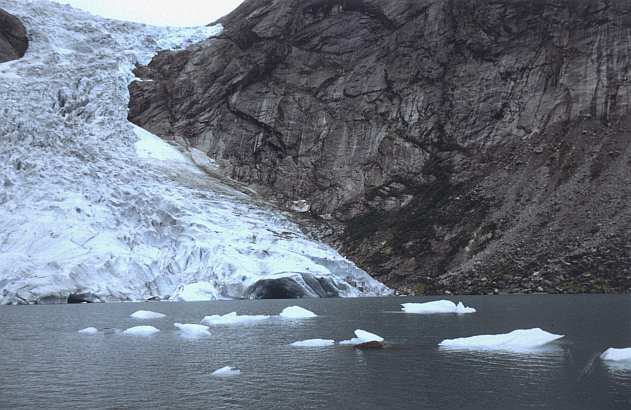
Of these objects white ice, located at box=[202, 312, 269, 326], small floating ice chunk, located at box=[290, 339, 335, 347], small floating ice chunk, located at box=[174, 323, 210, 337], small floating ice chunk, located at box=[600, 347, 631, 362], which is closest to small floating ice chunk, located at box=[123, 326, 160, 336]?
small floating ice chunk, located at box=[174, 323, 210, 337]

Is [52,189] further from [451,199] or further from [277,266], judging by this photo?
[451,199]

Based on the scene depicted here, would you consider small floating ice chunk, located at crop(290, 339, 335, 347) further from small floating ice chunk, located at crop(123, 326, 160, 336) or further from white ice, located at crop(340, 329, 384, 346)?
small floating ice chunk, located at crop(123, 326, 160, 336)

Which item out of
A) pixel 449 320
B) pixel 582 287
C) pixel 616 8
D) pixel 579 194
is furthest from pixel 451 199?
pixel 449 320

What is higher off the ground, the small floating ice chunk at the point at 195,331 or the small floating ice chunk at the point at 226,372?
the small floating ice chunk at the point at 226,372

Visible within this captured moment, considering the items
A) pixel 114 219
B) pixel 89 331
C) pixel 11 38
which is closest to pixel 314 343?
pixel 89 331

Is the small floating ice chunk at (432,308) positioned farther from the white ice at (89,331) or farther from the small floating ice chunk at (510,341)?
the white ice at (89,331)

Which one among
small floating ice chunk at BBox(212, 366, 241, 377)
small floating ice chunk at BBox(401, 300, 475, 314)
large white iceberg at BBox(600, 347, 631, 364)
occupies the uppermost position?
large white iceberg at BBox(600, 347, 631, 364)

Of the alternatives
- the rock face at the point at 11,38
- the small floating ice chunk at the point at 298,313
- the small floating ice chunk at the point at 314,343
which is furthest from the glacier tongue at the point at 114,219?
the small floating ice chunk at the point at 314,343
